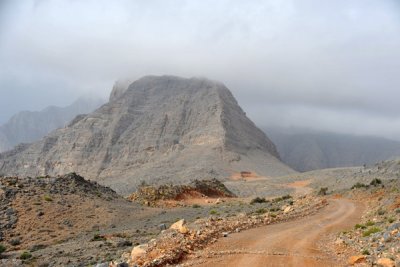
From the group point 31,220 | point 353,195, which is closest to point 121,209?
point 31,220

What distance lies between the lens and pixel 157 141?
149 meters

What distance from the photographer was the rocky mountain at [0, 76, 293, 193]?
132 meters

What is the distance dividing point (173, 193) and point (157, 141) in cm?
9034

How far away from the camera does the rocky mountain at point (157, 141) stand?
433 ft

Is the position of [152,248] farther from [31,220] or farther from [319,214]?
[31,220]

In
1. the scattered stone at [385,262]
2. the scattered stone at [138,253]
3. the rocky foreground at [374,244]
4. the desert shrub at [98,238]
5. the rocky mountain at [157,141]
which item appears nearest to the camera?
the scattered stone at [385,262]

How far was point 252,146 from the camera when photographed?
15038cm

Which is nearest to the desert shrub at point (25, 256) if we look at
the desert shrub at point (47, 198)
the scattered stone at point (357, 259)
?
the desert shrub at point (47, 198)

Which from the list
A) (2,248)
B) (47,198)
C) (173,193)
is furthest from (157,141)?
(2,248)

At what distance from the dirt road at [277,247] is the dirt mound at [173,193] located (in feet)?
96.7

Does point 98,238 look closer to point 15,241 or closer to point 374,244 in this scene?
point 15,241

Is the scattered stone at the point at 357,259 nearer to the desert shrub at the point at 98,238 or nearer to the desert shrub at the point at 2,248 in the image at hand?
the desert shrub at the point at 98,238

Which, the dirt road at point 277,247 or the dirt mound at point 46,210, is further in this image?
the dirt mound at point 46,210

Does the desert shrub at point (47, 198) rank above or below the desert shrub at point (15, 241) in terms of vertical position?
above
